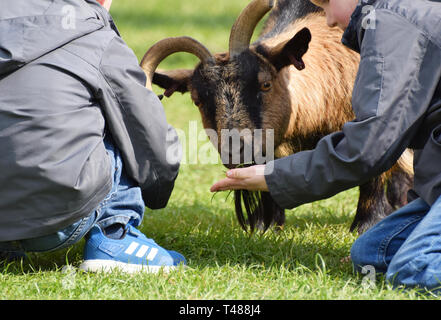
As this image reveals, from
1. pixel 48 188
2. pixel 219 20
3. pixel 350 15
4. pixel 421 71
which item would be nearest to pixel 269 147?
pixel 350 15

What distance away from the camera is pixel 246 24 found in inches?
187

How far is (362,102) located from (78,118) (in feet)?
4.27

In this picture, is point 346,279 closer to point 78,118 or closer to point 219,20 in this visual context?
point 78,118

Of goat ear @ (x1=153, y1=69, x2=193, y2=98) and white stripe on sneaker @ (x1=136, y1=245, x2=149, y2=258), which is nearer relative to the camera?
white stripe on sneaker @ (x1=136, y1=245, x2=149, y2=258)

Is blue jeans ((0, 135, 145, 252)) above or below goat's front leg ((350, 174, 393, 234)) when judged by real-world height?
above

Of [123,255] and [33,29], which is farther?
[123,255]

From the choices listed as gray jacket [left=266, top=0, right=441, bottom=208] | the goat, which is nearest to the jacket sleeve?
gray jacket [left=266, top=0, right=441, bottom=208]

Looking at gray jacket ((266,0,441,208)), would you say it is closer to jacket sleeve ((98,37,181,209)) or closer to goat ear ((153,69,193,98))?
jacket sleeve ((98,37,181,209))

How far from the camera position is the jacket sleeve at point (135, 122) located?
3.34 metres

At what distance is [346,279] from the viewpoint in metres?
3.36

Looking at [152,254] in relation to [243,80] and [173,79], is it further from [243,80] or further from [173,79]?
[173,79]

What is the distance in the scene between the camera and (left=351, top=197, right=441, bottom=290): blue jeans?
3080mm

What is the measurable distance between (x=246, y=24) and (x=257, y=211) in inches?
52.1

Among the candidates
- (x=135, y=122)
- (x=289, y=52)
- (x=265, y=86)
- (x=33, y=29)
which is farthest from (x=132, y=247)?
(x=289, y=52)
